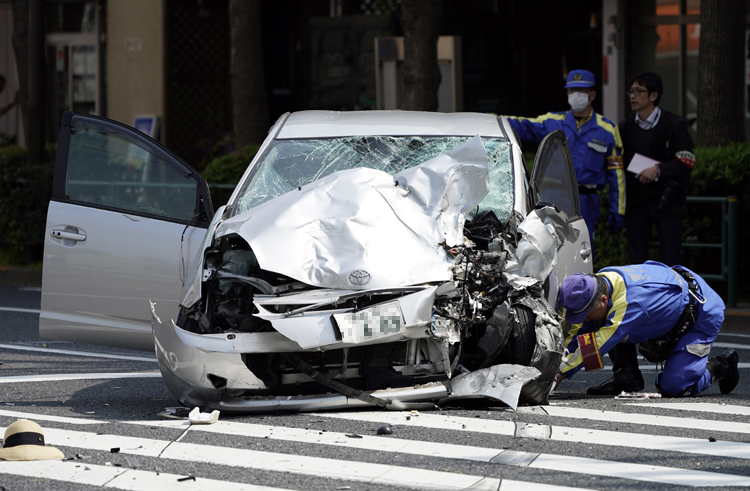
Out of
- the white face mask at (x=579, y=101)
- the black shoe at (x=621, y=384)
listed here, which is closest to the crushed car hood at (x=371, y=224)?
the black shoe at (x=621, y=384)

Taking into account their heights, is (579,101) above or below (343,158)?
above

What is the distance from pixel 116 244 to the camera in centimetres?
688

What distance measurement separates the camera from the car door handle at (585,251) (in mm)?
6906

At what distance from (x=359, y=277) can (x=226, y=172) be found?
7.22 m

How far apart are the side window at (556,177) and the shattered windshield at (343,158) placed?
0.86 feet

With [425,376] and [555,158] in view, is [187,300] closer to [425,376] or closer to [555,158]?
[425,376]

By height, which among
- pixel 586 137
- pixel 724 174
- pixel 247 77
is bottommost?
pixel 724 174

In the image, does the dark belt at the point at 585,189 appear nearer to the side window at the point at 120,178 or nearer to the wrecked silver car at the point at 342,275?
the wrecked silver car at the point at 342,275

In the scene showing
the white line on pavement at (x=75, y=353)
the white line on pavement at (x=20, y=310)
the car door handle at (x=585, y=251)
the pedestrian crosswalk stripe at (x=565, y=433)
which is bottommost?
the white line on pavement at (x=20, y=310)

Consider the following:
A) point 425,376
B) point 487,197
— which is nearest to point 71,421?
point 425,376

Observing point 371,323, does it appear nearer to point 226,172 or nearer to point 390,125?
point 390,125

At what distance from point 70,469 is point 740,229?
23.8ft

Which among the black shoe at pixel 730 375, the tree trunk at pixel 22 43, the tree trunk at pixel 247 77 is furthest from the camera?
the tree trunk at pixel 22 43

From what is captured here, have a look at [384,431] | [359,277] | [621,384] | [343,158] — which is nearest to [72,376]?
[343,158]
